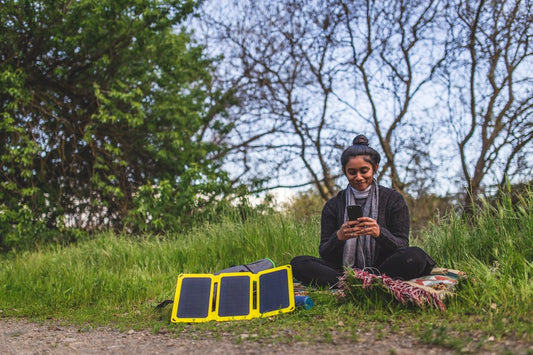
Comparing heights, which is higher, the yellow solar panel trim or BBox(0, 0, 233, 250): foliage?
BBox(0, 0, 233, 250): foliage

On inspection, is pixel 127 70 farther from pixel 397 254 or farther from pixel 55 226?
pixel 397 254

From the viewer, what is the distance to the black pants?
3986mm

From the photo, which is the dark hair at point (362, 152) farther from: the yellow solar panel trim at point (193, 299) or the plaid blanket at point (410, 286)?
the yellow solar panel trim at point (193, 299)

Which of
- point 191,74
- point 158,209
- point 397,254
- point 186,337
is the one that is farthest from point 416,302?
point 191,74

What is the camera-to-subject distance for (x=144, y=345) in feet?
11.3

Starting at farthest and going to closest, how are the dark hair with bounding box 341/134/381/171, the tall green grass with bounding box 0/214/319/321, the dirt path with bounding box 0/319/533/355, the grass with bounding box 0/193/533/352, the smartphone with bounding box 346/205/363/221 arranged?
the tall green grass with bounding box 0/214/319/321, the dark hair with bounding box 341/134/381/171, the smartphone with bounding box 346/205/363/221, the grass with bounding box 0/193/533/352, the dirt path with bounding box 0/319/533/355

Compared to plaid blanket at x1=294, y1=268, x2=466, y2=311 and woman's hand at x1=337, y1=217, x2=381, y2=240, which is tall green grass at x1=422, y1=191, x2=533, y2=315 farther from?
woman's hand at x1=337, y1=217, x2=381, y2=240

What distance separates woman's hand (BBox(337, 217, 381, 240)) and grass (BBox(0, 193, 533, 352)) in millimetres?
537

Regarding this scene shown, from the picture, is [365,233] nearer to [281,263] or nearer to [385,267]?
[385,267]

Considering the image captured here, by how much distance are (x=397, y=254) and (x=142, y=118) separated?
722 centimetres

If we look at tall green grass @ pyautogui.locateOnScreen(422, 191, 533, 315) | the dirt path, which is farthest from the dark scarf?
the dirt path

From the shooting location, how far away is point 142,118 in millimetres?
10016

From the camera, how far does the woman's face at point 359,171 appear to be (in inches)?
167

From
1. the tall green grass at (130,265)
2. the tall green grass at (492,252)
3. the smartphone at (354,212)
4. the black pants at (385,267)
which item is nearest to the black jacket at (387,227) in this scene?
the black pants at (385,267)
